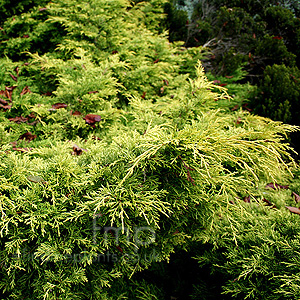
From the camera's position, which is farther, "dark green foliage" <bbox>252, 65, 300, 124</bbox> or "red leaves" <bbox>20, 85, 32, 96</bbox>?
"dark green foliage" <bbox>252, 65, 300, 124</bbox>

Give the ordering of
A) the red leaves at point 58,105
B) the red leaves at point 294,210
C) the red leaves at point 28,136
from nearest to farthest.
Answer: the red leaves at point 294,210 → the red leaves at point 28,136 → the red leaves at point 58,105

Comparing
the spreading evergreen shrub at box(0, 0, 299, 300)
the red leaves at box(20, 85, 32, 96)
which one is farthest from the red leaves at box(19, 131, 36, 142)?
the red leaves at box(20, 85, 32, 96)

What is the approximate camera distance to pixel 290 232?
74.5 inches

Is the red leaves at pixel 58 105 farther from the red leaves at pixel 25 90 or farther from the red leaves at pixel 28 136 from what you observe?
the red leaves at pixel 25 90

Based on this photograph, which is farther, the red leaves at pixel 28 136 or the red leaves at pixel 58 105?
the red leaves at pixel 58 105

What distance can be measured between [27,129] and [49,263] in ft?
4.85

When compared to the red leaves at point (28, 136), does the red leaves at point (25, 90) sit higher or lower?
higher

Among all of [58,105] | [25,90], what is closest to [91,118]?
[58,105]

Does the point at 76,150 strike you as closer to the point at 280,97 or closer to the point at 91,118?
the point at 91,118

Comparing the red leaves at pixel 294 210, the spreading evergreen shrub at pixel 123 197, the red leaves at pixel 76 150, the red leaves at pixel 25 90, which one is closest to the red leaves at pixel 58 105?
the spreading evergreen shrub at pixel 123 197

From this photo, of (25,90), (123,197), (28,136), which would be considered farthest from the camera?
(25,90)

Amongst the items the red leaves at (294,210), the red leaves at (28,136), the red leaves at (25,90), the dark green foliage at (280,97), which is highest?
the dark green foliage at (280,97)

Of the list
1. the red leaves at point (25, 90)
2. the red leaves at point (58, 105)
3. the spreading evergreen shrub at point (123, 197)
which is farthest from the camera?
the red leaves at point (25, 90)

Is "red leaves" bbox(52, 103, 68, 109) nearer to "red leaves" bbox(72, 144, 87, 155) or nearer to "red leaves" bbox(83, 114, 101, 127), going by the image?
"red leaves" bbox(83, 114, 101, 127)
